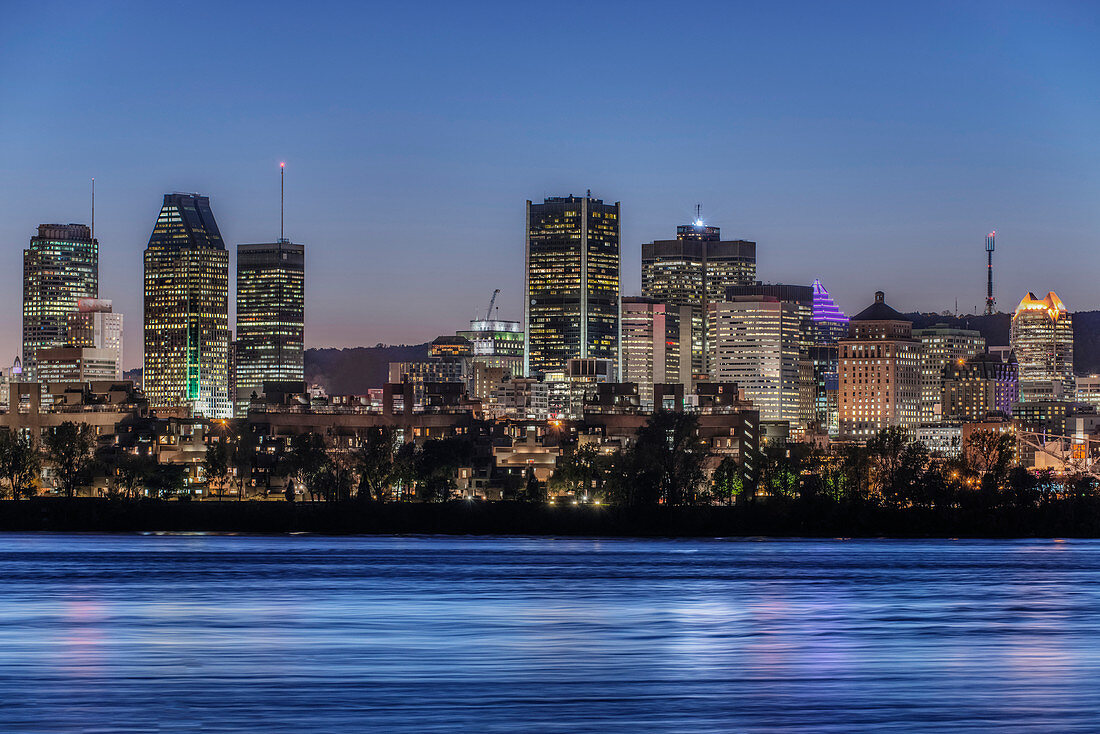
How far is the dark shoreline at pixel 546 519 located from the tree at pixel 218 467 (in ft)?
53.5

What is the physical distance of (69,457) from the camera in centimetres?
12588

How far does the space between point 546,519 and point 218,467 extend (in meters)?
35.3

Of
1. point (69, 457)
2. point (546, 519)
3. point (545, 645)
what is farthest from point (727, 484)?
point (545, 645)

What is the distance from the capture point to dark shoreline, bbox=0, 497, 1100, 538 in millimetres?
110875

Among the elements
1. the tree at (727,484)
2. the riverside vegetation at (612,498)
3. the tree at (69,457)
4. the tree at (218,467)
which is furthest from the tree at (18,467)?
the tree at (727,484)

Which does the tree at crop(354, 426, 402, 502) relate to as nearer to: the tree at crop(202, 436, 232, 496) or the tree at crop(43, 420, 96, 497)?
the tree at crop(202, 436, 232, 496)

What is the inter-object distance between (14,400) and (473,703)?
166 m

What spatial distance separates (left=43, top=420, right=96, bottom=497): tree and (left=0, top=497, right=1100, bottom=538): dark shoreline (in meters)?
5.69

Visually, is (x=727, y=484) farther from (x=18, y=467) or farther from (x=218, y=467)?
(x=18, y=467)

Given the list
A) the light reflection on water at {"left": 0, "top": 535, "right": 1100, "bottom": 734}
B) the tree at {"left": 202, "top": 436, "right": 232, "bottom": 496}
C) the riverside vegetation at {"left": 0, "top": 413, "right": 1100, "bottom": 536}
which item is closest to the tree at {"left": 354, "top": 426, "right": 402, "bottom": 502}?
the riverside vegetation at {"left": 0, "top": 413, "right": 1100, "bottom": 536}

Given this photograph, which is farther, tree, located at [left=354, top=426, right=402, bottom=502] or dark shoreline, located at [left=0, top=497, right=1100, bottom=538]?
→ tree, located at [left=354, top=426, right=402, bottom=502]

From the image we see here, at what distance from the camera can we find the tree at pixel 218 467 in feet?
455

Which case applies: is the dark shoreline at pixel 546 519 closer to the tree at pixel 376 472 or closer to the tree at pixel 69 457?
the tree at pixel 376 472

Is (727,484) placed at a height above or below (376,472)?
below
